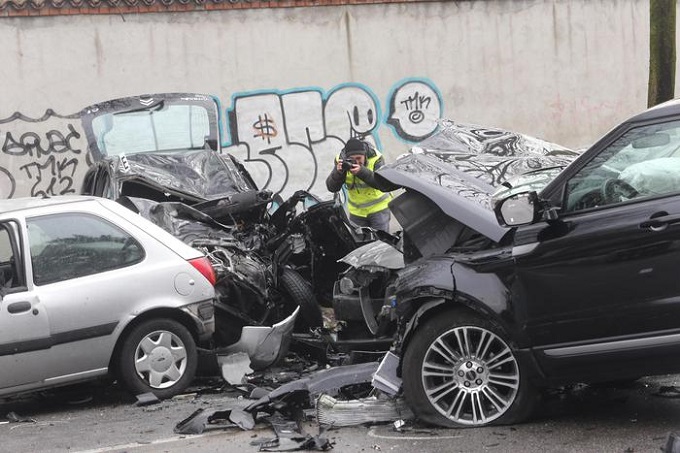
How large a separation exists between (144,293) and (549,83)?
9660 mm

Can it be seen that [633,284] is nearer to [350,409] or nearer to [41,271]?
[350,409]

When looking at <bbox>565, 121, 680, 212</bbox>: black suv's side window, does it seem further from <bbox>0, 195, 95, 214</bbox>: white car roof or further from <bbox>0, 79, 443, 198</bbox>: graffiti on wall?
<bbox>0, 79, 443, 198</bbox>: graffiti on wall

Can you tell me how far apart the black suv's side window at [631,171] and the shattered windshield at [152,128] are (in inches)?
256

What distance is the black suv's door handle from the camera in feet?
16.5

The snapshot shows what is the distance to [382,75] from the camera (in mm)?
14086

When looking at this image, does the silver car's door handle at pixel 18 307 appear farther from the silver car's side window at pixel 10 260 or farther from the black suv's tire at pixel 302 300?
the black suv's tire at pixel 302 300

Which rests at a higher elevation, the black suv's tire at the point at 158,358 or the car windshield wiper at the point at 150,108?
the car windshield wiper at the point at 150,108

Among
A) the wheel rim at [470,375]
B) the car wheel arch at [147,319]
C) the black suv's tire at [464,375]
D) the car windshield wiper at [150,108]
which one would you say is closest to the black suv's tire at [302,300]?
the car wheel arch at [147,319]

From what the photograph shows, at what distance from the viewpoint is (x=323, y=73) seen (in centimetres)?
1380

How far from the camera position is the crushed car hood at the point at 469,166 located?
5.79 m

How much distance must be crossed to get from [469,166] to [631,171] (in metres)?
1.36

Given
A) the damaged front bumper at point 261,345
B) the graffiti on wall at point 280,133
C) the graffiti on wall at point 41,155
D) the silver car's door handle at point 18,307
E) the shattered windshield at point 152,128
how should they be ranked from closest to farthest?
the silver car's door handle at point 18,307 < the damaged front bumper at point 261,345 < the shattered windshield at point 152,128 < the graffiti on wall at point 41,155 < the graffiti on wall at point 280,133

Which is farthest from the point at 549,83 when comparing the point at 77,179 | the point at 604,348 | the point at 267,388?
the point at 604,348

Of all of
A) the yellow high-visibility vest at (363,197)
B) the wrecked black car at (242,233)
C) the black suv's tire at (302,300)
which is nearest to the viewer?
the wrecked black car at (242,233)
